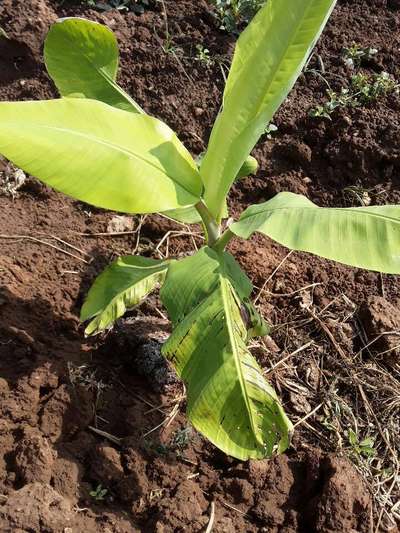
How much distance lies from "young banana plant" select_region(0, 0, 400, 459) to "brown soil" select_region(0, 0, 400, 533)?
0.26m

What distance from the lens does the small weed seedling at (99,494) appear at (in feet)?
5.74

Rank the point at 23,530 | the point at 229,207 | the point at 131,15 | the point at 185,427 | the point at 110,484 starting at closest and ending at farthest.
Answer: the point at 23,530, the point at 110,484, the point at 185,427, the point at 229,207, the point at 131,15

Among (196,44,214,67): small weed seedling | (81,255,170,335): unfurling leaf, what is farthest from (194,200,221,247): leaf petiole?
(196,44,214,67): small weed seedling

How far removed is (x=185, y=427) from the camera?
1988mm

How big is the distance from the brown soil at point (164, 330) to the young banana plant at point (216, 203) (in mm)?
263

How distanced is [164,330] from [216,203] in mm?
530

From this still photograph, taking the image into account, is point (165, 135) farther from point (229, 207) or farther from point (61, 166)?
point (229, 207)

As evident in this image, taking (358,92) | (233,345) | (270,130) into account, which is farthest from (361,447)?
(358,92)

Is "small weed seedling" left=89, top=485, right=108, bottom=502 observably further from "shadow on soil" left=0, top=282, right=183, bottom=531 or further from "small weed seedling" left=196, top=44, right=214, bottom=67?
"small weed seedling" left=196, top=44, right=214, bottom=67

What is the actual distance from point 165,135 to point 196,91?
1.30 meters

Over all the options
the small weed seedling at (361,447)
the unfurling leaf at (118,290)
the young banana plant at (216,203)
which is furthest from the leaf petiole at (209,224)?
the small weed seedling at (361,447)

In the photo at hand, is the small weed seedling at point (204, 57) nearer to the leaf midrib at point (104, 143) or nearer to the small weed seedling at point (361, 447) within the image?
the leaf midrib at point (104, 143)

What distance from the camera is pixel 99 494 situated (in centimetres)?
176

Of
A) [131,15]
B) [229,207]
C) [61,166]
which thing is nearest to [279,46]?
[61,166]
